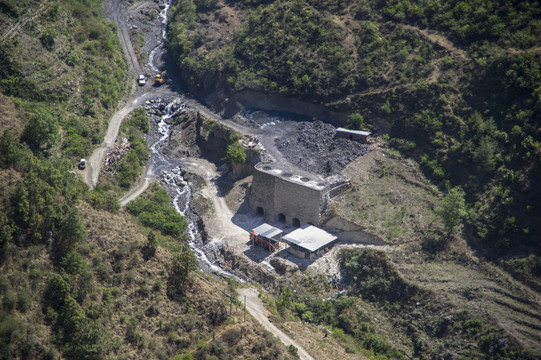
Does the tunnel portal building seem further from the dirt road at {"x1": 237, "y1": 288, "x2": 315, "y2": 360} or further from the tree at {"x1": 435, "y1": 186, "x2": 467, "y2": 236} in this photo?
the dirt road at {"x1": 237, "y1": 288, "x2": 315, "y2": 360}

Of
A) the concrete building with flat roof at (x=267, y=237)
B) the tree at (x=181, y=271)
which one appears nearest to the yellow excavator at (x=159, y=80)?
the concrete building with flat roof at (x=267, y=237)

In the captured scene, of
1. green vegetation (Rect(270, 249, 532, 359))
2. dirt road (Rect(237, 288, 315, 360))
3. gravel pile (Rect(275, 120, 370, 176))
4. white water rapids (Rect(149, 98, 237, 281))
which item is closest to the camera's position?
dirt road (Rect(237, 288, 315, 360))

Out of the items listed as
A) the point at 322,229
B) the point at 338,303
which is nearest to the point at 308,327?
the point at 338,303

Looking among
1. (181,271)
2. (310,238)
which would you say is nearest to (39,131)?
(181,271)

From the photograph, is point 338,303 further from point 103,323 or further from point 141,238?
point 103,323

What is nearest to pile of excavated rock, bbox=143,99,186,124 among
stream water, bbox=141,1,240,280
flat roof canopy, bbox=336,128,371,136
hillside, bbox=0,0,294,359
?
stream water, bbox=141,1,240,280

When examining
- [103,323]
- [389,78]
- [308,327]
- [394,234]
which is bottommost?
[308,327]
